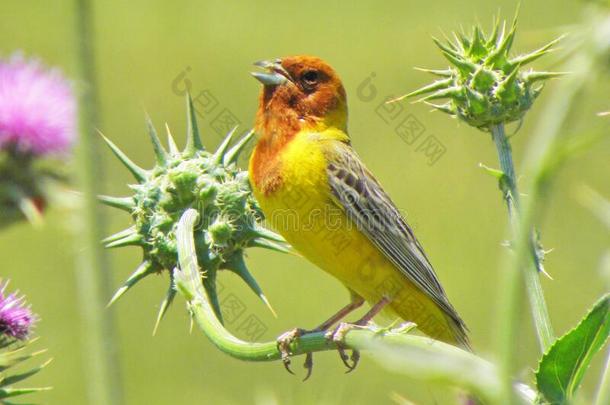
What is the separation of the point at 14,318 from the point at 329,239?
1.41 m

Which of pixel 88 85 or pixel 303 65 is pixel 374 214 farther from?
pixel 88 85

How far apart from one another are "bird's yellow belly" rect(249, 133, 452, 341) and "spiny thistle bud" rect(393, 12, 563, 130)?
895mm

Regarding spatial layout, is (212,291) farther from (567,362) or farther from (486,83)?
(567,362)

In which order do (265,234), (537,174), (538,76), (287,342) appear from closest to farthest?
(537,174) → (538,76) → (287,342) → (265,234)

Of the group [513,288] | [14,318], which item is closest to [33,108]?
[14,318]

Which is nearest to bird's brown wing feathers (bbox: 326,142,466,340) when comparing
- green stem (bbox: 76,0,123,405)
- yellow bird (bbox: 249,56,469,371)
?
yellow bird (bbox: 249,56,469,371)

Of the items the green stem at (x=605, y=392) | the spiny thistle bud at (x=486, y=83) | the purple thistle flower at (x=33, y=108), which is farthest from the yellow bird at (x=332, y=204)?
the green stem at (x=605, y=392)

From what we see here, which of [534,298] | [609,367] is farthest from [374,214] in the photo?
[609,367]

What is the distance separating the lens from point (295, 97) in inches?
173

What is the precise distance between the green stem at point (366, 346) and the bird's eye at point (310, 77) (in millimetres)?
1312

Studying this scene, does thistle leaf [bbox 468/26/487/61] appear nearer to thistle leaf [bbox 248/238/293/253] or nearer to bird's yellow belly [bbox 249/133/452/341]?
thistle leaf [bbox 248/238/293/253]

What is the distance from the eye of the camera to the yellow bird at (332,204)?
3.88 metres

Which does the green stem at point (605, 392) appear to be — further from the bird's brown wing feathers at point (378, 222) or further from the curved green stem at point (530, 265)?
the bird's brown wing feathers at point (378, 222)

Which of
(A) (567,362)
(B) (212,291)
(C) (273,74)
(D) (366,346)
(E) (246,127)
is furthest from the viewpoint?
(E) (246,127)
